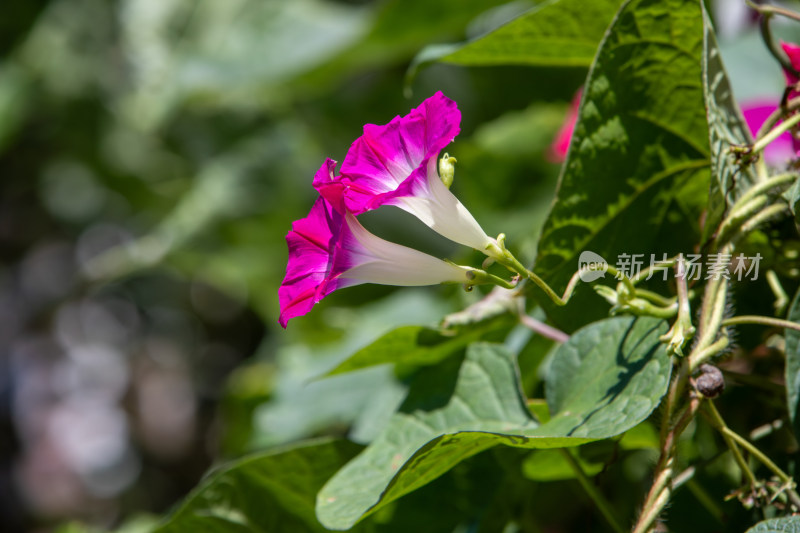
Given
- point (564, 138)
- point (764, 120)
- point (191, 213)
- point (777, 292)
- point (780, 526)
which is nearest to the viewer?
point (780, 526)

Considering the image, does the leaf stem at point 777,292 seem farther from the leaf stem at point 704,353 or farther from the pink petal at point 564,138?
the pink petal at point 564,138

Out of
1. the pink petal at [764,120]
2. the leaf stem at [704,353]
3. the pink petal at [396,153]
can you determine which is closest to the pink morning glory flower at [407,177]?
the pink petal at [396,153]

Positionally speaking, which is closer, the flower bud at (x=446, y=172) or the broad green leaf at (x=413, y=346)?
the flower bud at (x=446, y=172)

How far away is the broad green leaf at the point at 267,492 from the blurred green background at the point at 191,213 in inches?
1.7

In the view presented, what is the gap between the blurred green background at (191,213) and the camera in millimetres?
976

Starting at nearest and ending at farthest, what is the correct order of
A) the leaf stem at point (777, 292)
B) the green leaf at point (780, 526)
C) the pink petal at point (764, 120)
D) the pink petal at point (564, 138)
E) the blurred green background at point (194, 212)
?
the green leaf at point (780, 526), the leaf stem at point (777, 292), the pink petal at point (764, 120), the pink petal at point (564, 138), the blurred green background at point (194, 212)

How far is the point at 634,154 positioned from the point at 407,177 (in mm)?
144

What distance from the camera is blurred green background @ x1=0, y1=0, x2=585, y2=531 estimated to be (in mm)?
976

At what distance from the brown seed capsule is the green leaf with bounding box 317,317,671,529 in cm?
2

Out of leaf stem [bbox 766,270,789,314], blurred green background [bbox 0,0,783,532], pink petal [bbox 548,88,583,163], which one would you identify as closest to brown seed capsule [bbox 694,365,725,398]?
leaf stem [bbox 766,270,789,314]

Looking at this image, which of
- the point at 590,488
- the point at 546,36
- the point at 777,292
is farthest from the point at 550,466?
the point at 546,36

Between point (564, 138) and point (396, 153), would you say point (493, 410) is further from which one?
point (564, 138)

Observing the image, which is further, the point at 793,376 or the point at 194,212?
the point at 194,212

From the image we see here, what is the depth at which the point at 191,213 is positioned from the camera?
5.08 feet
